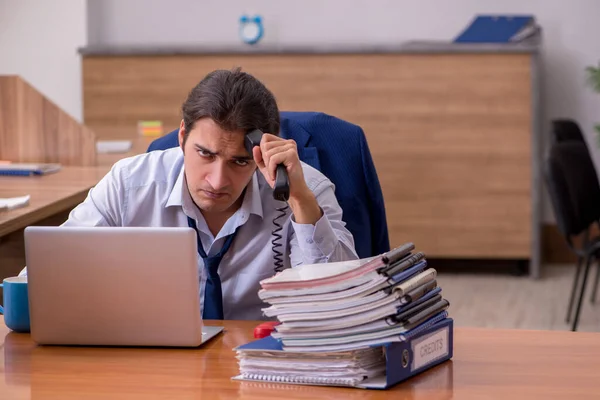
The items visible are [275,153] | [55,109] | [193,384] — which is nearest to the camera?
[193,384]

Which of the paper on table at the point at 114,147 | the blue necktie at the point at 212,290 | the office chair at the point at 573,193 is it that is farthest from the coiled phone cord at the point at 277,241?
the office chair at the point at 573,193


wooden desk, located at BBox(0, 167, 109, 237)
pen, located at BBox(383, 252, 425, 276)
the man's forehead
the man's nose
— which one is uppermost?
the man's forehead

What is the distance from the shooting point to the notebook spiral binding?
1.41 metres

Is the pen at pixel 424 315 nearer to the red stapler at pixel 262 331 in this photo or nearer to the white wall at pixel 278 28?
the red stapler at pixel 262 331

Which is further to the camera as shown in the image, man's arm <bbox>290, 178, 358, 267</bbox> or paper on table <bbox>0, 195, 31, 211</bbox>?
paper on table <bbox>0, 195, 31, 211</bbox>

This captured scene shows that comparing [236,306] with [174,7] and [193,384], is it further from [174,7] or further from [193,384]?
[174,7]

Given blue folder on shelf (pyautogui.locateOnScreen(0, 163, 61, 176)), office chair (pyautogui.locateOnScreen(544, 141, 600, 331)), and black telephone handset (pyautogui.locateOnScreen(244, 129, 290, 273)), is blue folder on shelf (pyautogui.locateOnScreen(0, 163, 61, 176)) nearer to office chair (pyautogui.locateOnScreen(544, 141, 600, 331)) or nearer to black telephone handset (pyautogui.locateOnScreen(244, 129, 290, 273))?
black telephone handset (pyautogui.locateOnScreen(244, 129, 290, 273))

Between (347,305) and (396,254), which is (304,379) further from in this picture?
(396,254)

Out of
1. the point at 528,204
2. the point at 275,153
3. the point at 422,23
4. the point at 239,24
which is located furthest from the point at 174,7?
the point at 275,153

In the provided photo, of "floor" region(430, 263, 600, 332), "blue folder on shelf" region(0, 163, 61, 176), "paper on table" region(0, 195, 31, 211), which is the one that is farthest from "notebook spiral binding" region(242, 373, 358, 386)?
"floor" region(430, 263, 600, 332)

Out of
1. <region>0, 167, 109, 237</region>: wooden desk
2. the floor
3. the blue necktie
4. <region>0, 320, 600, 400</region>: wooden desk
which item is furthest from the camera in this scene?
the floor

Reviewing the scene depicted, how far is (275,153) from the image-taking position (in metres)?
1.81

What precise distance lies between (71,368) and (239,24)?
14.5ft

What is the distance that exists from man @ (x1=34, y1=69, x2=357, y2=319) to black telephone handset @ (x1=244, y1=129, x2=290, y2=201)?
2 cm
